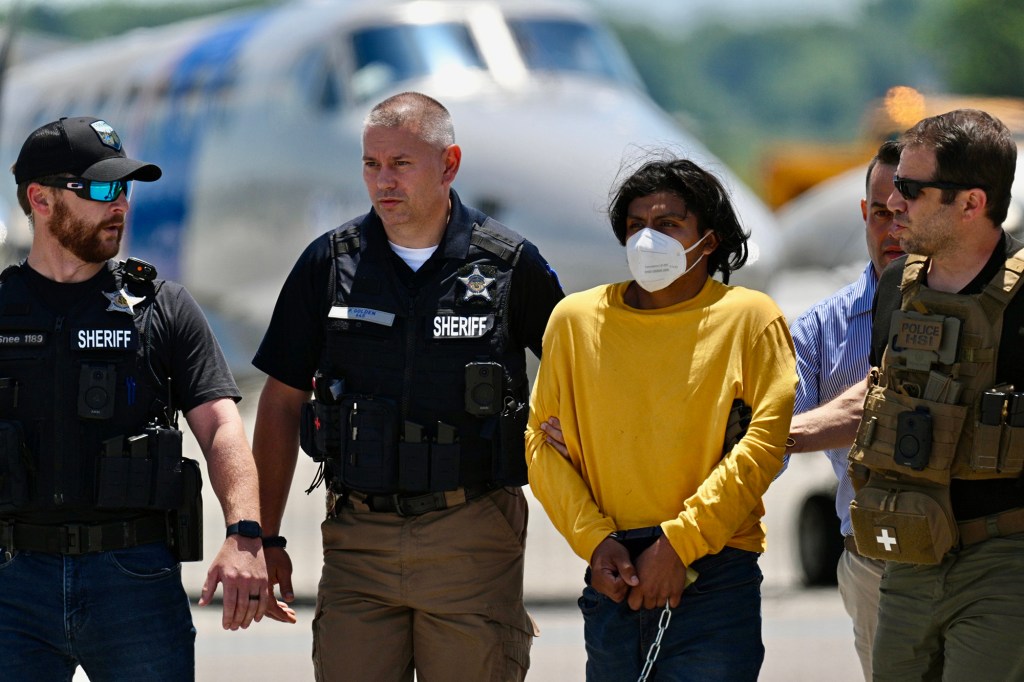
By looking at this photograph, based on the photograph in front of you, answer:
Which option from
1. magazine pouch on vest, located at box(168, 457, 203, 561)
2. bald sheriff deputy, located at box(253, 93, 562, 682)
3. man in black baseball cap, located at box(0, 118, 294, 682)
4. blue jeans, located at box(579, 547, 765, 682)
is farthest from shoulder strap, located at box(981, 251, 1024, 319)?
magazine pouch on vest, located at box(168, 457, 203, 561)

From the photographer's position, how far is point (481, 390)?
451 centimetres

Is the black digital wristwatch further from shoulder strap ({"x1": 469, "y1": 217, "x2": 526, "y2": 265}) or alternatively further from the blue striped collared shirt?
the blue striped collared shirt

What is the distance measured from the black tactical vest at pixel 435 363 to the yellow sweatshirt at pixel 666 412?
0.47 m

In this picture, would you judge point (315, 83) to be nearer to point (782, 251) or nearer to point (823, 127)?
point (782, 251)

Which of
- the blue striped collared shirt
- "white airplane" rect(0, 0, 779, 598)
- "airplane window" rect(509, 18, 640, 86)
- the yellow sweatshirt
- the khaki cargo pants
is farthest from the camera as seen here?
"airplane window" rect(509, 18, 640, 86)

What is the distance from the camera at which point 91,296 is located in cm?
427

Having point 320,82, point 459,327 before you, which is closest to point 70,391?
point 459,327

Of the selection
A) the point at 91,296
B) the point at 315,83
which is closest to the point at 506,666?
the point at 91,296

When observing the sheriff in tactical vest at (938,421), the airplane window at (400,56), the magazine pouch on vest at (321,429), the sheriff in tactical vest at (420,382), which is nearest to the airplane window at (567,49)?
the airplane window at (400,56)

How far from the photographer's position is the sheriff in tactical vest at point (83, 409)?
4109 mm

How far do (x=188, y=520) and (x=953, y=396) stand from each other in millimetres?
2023

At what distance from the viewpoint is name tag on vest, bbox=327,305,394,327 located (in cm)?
455

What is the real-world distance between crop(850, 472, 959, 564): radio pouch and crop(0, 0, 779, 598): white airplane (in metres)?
5.66

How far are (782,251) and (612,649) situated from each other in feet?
25.6
